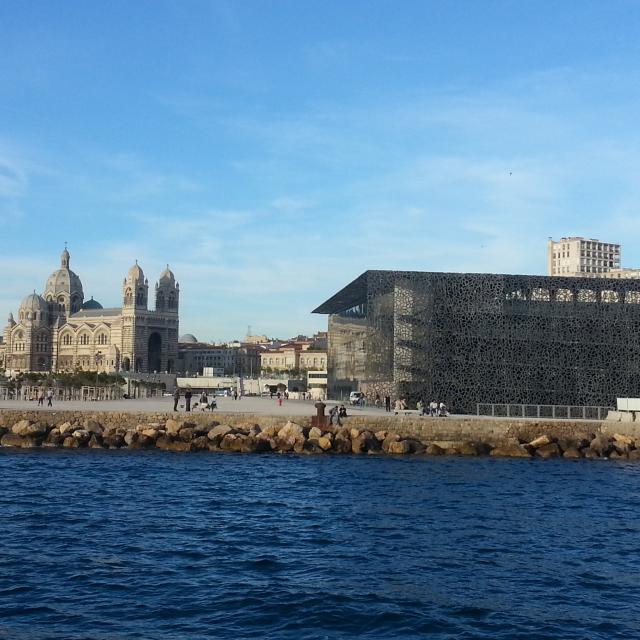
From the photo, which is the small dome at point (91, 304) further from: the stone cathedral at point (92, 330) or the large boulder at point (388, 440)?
the large boulder at point (388, 440)

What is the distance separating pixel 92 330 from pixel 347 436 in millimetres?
133646

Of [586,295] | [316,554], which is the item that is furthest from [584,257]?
[316,554]

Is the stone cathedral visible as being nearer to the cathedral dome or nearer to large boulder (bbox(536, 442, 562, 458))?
the cathedral dome

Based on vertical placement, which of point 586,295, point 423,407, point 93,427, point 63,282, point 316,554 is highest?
point 63,282

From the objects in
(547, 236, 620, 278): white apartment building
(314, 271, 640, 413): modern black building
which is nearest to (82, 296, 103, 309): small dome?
(547, 236, 620, 278): white apartment building

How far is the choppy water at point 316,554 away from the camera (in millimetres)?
16453

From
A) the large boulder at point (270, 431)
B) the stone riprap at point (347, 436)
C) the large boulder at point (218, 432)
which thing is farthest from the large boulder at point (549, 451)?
the large boulder at point (218, 432)

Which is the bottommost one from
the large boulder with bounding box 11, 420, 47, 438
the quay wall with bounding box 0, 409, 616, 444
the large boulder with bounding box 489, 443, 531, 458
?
the large boulder with bounding box 489, 443, 531, 458

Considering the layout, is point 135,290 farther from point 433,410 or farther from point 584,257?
point 433,410

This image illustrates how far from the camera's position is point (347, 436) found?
43938 millimetres

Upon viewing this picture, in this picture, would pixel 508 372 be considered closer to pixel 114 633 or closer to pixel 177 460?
pixel 177 460

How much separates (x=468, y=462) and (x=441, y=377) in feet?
57.9

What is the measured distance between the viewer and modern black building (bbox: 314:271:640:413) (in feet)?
190

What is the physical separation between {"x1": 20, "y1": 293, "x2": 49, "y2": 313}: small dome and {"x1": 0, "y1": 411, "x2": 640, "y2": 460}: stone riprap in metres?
135
